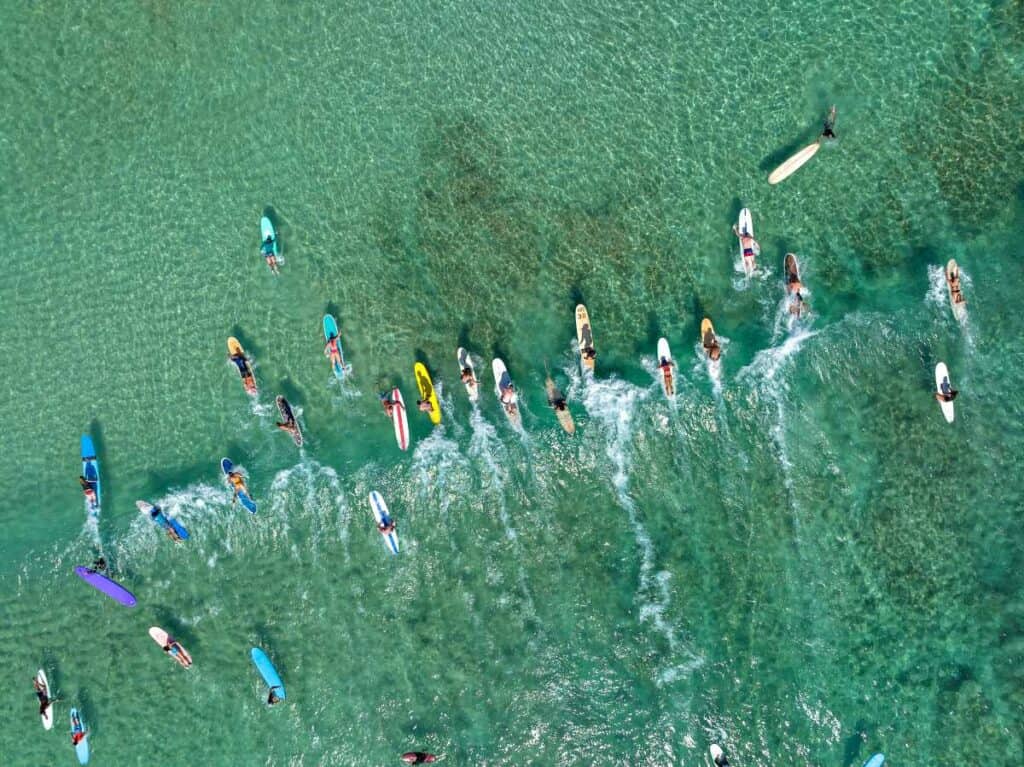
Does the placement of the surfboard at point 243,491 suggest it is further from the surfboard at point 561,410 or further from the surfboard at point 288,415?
the surfboard at point 561,410

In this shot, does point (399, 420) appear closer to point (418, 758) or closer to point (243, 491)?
point (243, 491)

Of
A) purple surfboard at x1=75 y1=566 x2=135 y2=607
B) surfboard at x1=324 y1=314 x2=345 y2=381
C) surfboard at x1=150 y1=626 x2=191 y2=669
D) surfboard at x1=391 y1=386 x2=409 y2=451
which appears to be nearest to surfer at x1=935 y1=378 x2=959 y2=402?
surfboard at x1=391 y1=386 x2=409 y2=451

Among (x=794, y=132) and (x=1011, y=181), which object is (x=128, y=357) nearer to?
(x=794, y=132)

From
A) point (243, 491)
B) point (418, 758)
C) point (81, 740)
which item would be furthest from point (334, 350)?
point (81, 740)

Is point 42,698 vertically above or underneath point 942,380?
underneath

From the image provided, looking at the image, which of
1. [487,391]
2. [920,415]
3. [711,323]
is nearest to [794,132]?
[711,323]

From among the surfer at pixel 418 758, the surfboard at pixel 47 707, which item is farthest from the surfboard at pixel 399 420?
the surfboard at pixel 47 707
